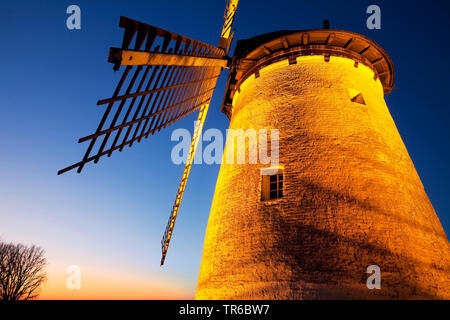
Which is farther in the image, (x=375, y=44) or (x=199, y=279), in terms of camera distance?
(x=375, y=44)

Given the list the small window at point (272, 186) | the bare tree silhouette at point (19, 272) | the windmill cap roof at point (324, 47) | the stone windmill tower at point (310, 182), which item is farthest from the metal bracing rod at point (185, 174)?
the bare tree silhouette at point (19, 272)

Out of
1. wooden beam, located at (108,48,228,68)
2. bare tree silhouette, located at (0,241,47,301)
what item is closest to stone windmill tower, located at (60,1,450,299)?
wooden beam, located at (108,48,228,68)

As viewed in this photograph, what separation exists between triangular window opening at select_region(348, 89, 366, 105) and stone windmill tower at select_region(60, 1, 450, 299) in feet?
0.09

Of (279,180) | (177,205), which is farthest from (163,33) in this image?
(177,205)

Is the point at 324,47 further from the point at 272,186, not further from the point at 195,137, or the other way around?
the point at 195,137

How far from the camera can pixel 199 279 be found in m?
6.42

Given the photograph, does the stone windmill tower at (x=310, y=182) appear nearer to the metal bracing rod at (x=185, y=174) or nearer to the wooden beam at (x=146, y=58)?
the wooden beam at (x=146, y=58)

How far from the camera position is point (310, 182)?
5605mm

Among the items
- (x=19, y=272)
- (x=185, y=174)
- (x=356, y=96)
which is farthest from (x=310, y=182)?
(x=19, y=272)

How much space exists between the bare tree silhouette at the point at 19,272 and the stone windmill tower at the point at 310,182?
77.4 ft

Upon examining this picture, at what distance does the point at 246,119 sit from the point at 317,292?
4.47 meters
